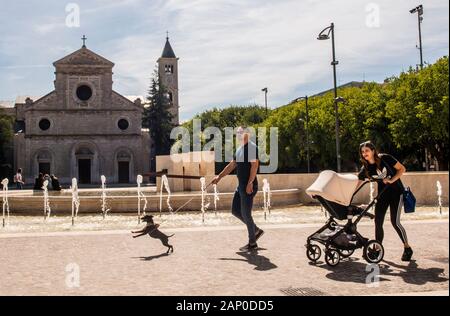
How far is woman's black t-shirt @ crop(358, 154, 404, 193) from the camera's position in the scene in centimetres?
696

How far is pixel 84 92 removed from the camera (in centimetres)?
6016

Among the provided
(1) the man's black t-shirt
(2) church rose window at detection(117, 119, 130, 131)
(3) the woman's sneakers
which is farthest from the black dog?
(2) church rose window at detection(117, 119, 130, 131)

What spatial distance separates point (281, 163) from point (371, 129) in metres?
15.4

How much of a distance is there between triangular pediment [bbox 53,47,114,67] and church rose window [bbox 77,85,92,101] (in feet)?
9.72

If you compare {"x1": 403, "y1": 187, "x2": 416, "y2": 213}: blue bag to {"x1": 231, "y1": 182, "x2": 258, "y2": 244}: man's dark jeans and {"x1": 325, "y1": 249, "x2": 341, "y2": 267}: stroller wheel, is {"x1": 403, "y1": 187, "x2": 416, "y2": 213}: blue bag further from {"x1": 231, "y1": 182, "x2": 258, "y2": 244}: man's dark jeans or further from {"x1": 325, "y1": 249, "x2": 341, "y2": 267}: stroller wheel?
{"x1": 231, "y1": 182, "x2": 258, "y2": 244}: man's dark jeans

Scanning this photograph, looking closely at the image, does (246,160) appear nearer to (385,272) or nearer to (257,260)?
(257,260)

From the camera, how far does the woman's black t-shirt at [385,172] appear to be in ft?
22.8

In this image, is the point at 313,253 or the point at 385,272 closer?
the point at 385,272

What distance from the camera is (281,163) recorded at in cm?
5541

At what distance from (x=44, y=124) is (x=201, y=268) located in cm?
5664

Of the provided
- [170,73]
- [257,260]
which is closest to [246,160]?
[257,260]
